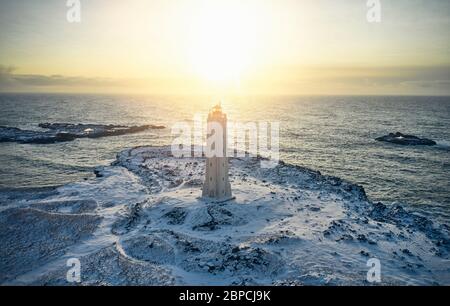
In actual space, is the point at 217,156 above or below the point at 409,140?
above

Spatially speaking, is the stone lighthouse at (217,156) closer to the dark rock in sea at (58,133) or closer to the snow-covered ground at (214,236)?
the snow-covered ground at (214,236)

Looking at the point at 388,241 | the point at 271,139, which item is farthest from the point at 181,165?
the point at 271,139

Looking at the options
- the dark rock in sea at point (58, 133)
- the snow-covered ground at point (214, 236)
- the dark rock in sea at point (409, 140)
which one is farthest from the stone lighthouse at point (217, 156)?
the dark rock in sea at point (409, 140)

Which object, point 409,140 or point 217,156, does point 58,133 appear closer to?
point 217,156

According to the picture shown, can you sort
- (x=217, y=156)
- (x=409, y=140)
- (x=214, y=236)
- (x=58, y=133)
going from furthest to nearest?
1. (x=58, y=133)
2. (x=409, y=140)
3. (x=217, y=156)
4. (x=214, y=236)

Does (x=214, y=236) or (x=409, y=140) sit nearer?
(x=214, y=236)

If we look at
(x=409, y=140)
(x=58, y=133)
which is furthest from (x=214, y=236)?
(x=58, y=133)

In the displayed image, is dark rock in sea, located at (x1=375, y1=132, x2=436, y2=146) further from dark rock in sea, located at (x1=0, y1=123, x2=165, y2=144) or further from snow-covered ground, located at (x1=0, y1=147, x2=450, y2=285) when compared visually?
dark rock in sea, located at (x1=0, y1=123, x2=165, y2=144)
